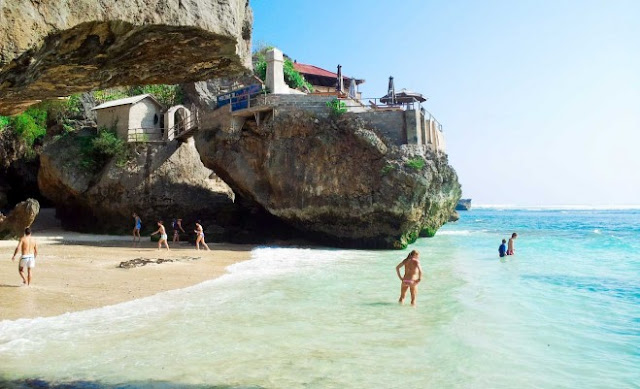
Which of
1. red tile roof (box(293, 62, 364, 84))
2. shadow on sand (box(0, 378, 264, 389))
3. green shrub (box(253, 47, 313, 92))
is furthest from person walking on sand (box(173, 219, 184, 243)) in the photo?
red tile roof (box(293, 62, 364, 84))

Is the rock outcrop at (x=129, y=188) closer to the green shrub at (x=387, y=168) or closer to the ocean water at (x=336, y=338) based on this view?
the green shrub at (x=387, y=168)

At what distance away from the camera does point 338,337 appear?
842cm

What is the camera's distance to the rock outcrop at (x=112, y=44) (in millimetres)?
2320

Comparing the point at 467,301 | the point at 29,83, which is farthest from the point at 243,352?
the point at 467,301

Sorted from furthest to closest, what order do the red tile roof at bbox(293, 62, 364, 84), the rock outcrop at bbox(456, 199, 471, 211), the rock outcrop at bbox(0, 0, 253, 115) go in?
the rock outcrop at bbox(456, 199, 471, 211), the red tile roof at bbox(293, 62, 364, 84), the rock outcrop at bbox(0, 0, 253, 115)

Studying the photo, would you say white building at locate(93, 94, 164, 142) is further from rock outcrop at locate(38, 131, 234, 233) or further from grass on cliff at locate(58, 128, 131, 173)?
rock outcrop at locate(38, 131, 234, 233)

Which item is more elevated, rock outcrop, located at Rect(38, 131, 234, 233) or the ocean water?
rock outcrop, located at Rect(38, 131, 234, 233)

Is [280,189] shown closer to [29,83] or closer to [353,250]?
[353,250]

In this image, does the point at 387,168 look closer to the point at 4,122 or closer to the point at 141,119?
the point at 141,119

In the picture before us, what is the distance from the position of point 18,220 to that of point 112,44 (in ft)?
79.3

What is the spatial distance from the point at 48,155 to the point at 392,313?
27109mm

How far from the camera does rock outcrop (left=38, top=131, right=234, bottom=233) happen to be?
2880 cm

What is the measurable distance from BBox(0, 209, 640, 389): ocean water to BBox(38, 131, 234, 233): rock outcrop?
15583 millimetres

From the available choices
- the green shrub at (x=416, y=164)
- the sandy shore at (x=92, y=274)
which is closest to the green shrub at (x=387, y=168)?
the green shrub at (x=416, y=164)
